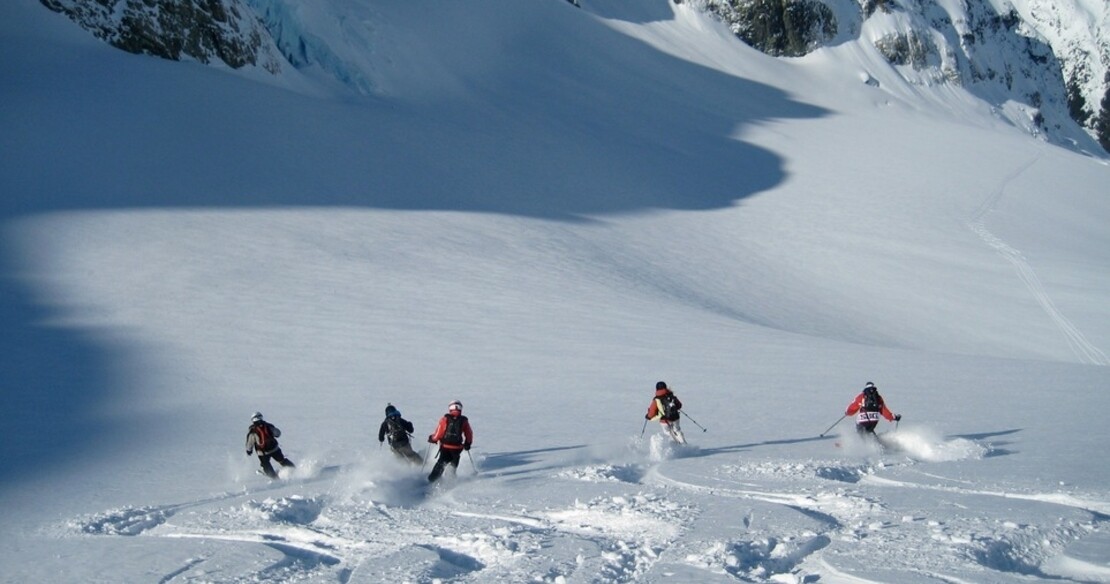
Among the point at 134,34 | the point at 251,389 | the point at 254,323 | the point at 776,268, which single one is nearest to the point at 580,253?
the point at 776,268

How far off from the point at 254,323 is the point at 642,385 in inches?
233

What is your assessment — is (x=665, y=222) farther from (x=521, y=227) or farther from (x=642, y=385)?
(x=642, y=385)

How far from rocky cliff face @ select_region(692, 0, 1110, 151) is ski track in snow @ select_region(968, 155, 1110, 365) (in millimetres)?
33388

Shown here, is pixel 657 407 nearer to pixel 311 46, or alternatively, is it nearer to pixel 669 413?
pixel 669 413

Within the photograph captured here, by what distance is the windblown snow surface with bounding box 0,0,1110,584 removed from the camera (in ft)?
20.9

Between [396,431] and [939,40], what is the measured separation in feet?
258

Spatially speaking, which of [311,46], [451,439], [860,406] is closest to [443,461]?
[451,439]

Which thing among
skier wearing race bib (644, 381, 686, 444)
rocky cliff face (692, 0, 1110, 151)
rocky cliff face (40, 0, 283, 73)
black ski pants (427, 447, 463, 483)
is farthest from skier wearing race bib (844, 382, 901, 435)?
rocky cliff face (692, 0, 1110, 151)

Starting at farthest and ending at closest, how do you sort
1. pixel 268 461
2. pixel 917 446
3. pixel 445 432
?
1. pixel 917 446
2. pixel 268 461
3. pixel 445 432

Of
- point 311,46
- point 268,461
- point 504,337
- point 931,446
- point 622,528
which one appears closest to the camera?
point 622,528

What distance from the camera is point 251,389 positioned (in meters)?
11.0

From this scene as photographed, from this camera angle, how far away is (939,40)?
76000 mm

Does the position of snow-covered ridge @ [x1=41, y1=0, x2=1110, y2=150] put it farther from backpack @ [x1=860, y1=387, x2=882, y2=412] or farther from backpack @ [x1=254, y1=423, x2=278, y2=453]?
backpack @ [x1=860, y1=387, x2=882, y2=412]

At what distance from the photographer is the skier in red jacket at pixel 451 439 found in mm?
8188
